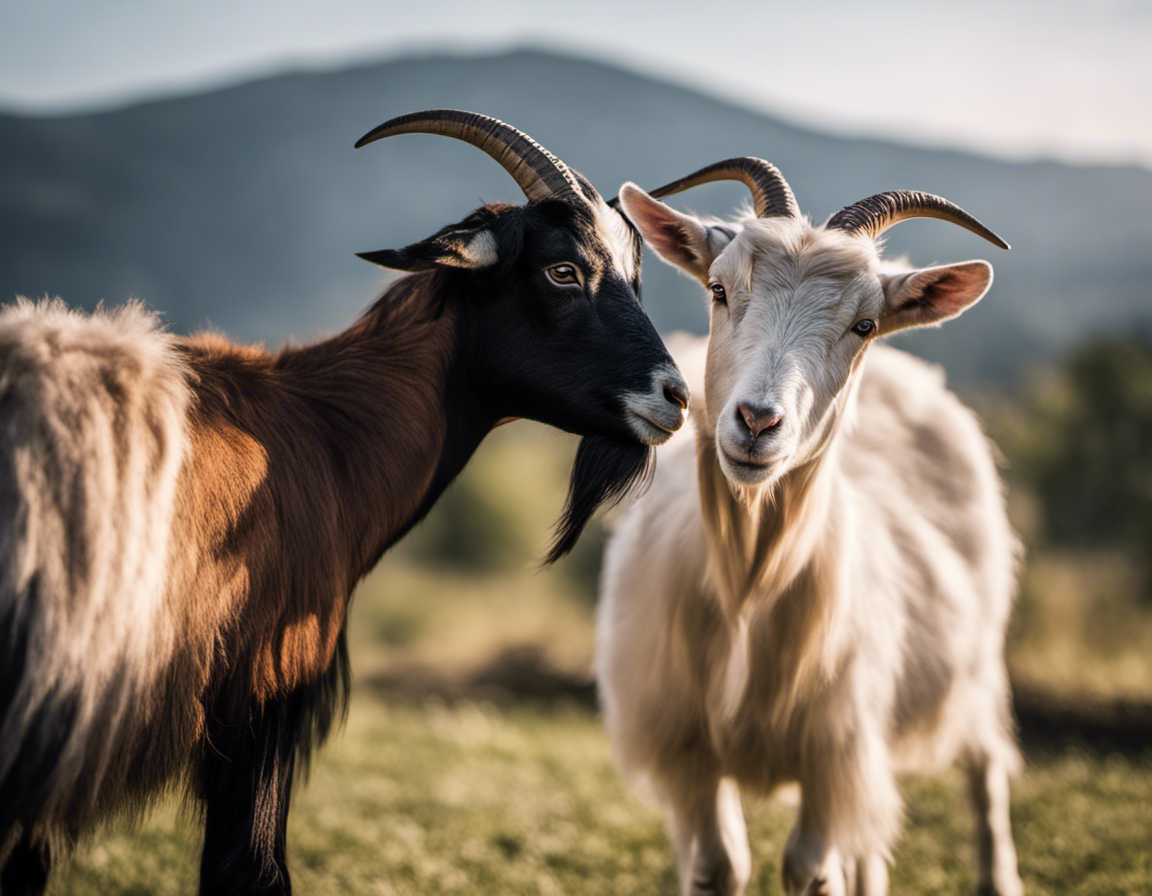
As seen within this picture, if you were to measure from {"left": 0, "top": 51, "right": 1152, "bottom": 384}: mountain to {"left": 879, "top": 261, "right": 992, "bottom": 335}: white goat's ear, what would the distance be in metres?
20.0

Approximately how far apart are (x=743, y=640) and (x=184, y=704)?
183 cm

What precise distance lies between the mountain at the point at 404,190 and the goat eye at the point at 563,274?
20.9 metres

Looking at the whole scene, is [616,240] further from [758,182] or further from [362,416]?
[362,416]

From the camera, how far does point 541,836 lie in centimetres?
485

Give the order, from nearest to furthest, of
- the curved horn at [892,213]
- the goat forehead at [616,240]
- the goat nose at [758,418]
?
the goat nose at [758,418] < the goat forehead at [616,240] < the curved horn at [892,213]

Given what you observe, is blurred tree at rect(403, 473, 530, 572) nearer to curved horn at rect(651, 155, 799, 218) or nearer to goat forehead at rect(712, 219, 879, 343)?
curved horn at rect(651, 155, 799, 218)

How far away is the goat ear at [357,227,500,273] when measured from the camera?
2.46 meters

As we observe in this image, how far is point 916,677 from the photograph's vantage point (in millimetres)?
3682

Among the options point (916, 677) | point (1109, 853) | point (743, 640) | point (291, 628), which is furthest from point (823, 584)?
point (1109, 853)

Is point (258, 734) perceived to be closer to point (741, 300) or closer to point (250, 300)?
point (741, 300)

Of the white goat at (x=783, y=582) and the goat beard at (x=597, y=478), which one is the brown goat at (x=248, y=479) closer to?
the goat beard at (x=597, y=478)

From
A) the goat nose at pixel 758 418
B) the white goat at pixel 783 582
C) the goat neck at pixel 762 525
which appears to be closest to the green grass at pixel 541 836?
the white goat at pixel 783 582

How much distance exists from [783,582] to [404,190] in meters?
104

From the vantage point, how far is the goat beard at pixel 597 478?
9.41ft
